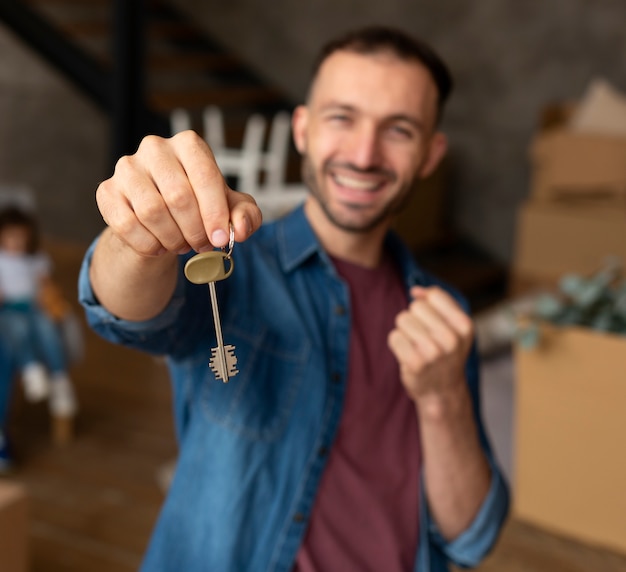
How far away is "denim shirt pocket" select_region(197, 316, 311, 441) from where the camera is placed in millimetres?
1051

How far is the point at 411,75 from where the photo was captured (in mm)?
1157

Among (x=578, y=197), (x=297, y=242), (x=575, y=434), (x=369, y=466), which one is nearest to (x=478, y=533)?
(x=369, y=466)

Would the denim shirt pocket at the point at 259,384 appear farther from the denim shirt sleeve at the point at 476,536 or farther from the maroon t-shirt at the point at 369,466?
the denim shirt sleeve at the point at 476,536

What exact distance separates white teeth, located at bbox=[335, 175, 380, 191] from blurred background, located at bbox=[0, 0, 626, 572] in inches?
37.3

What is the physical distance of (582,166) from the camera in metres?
4.37

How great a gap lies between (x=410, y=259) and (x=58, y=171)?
4.64m

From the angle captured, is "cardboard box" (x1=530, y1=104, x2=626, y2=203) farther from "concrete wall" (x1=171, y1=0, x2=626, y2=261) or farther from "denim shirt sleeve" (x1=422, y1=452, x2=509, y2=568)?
"denim shirt sleeve" (x1=422, y1=452, x2=509, y2=568)

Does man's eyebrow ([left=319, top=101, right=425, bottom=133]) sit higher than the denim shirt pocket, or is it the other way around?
man's eyebrow ([left=319, top=101, right=425, bottom=133])

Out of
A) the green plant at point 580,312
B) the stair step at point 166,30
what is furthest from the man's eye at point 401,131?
the stair step at point 166,30

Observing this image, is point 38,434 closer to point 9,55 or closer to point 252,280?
point 252,280

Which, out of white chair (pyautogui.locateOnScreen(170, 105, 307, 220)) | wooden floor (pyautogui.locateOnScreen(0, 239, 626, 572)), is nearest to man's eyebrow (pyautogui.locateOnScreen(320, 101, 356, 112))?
wooden floor (pyautogui.locateOnScreen(0, 239, 626, 572))

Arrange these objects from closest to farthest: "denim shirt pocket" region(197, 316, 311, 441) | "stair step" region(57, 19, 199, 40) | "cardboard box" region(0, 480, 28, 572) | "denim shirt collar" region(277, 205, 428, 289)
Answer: "denim shirt pocket" region(197, 316, 311, 441)
"denim shirt collar" region(277, 205, 428, 289)
"cardboard box" region(0, 480, 28, 572)
"stair step" region(57, 19, 199, 40)

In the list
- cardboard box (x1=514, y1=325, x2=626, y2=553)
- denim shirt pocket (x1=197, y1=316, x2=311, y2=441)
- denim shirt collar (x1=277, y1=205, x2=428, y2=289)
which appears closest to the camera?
denim shirt pocket (x1=197, y1=316, x2=311, y2=441)

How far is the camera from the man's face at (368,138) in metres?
1.13
